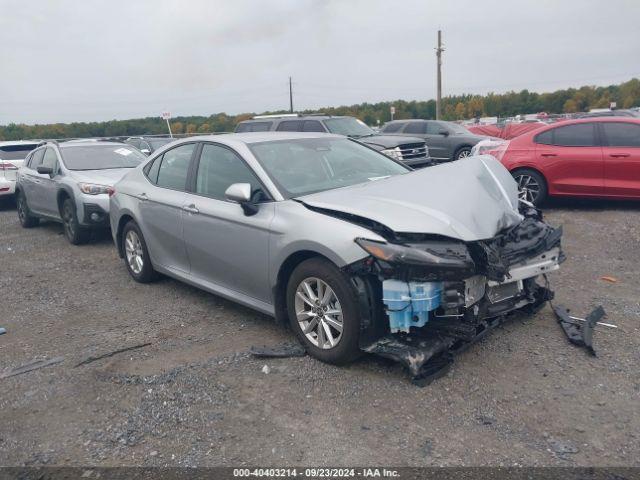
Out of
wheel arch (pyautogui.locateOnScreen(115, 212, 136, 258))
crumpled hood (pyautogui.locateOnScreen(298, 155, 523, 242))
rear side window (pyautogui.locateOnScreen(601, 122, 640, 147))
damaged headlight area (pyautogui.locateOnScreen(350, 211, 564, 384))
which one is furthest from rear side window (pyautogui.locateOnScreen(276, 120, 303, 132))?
damaged headlight area (pyautogui.locateOnScreen(350, 211, 564, 384))

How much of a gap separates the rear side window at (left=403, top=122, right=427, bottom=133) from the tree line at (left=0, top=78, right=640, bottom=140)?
2592 centimetres

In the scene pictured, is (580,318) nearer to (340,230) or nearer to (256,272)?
(340,230)

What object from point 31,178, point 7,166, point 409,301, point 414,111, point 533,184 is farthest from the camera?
point 414,111

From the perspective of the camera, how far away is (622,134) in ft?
29.5

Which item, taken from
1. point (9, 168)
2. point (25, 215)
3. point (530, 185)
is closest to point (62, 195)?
point (25, 215)

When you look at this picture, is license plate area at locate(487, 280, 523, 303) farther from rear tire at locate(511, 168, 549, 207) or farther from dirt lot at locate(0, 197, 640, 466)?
rear tire at locate(511, 168, 549, 207)

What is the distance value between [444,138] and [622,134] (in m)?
8.80

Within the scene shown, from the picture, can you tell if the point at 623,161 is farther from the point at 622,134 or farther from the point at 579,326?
the point at 579,326

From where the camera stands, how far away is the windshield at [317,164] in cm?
482

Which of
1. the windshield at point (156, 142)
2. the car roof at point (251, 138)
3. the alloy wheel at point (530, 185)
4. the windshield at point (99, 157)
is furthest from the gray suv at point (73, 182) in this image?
the windshield at point (156, 142)

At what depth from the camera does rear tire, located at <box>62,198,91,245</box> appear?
8.91m

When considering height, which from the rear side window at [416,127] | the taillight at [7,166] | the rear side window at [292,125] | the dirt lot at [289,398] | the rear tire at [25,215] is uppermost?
the rear side window at [292,125]

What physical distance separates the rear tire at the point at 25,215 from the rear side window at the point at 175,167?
5.97 metres

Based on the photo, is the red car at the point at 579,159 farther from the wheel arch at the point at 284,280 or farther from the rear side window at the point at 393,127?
the rear side window at the point at 393,127
